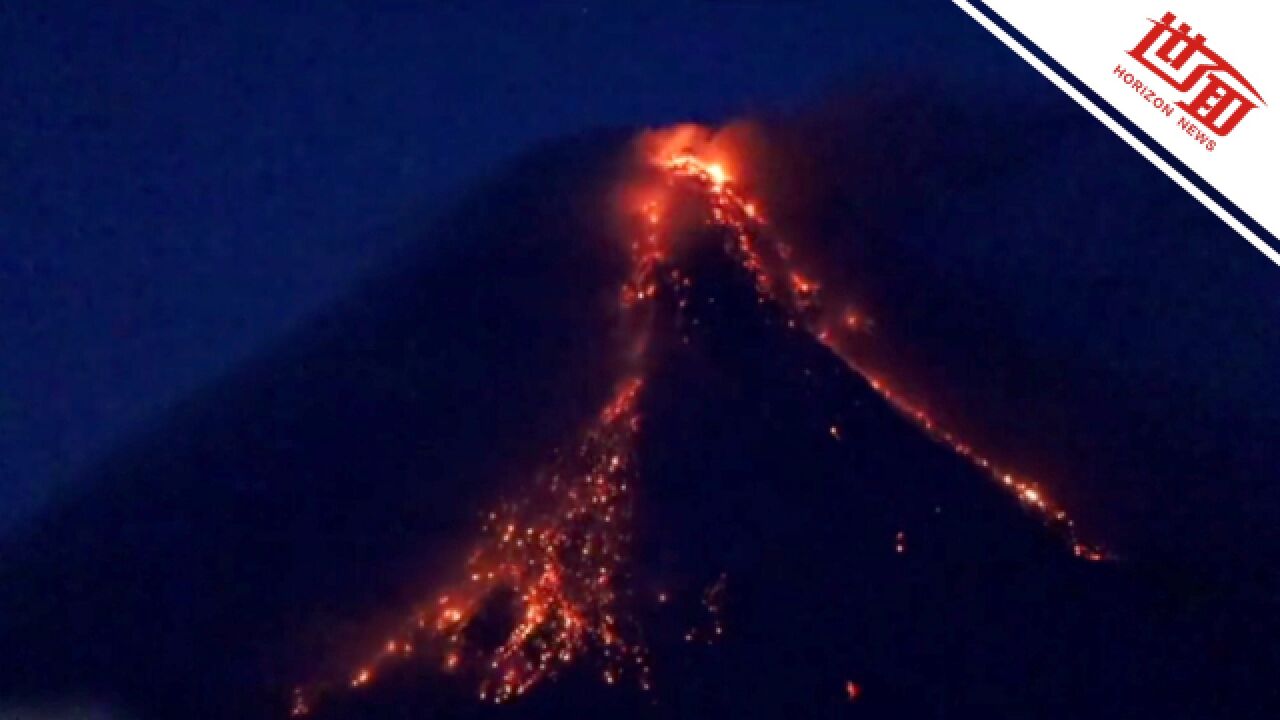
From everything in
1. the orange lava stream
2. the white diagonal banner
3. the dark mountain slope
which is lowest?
the dark mountain slope

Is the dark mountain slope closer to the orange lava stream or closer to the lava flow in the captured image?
the lava flow

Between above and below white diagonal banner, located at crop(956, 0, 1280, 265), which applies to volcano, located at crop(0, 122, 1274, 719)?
below

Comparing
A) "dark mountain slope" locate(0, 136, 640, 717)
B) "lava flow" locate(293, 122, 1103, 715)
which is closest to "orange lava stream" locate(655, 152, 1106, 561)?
"lava flow" locate(293, 122, 1103, 715)

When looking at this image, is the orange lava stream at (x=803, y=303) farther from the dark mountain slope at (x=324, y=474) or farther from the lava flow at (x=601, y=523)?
the dark mountain slope at (x=324, y=474)

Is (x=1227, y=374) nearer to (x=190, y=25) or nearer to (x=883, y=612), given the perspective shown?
(x=883, y=612)

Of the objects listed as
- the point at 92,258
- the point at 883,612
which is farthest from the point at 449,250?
the point at 883,612

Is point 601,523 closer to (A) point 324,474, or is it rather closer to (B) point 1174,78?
(A) point 324,474

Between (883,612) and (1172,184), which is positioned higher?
(1172,184)
